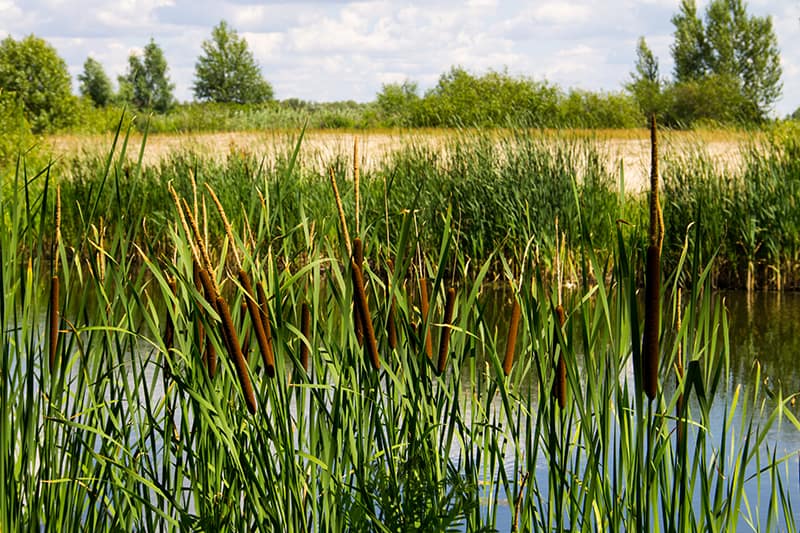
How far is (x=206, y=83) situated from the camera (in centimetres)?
5966

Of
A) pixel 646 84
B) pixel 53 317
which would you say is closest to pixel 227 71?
→ pixel 646 84

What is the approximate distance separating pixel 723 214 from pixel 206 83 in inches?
2101

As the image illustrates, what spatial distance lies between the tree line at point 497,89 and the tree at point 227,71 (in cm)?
6

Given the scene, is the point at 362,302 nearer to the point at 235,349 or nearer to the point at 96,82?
the point at 235,349

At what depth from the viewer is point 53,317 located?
73.7 inches

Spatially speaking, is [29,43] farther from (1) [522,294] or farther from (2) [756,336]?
(1) [522,294]

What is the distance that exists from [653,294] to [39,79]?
2992cm

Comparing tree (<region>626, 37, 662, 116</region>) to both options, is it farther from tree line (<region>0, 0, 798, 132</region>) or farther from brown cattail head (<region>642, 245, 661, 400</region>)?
brown cattail head (<region>642, 245, 661, 400</region>)

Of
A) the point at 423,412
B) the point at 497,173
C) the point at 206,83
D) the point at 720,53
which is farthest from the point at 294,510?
the point at 206,83

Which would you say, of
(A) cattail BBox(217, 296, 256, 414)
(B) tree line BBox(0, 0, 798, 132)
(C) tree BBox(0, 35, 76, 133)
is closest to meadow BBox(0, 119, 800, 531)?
(A) cattail BBox(217, 296, 256, 414)

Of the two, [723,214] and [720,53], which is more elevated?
[720,53]

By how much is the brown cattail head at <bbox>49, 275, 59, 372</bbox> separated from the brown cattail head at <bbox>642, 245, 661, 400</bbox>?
40.6 inches

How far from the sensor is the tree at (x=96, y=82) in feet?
195

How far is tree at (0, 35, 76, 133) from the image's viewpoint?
2774cm
